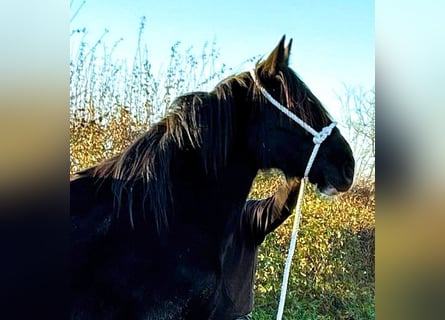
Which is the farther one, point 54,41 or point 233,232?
point 233,232

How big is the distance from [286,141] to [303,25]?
43 cm

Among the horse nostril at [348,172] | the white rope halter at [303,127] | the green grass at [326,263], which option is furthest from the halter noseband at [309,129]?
the green grass at [326,263]

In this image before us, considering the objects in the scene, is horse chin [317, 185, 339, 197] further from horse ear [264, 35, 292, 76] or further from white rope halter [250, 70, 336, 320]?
horse ear [264, 35, 292, 76]

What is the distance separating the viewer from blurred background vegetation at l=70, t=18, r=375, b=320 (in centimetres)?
185

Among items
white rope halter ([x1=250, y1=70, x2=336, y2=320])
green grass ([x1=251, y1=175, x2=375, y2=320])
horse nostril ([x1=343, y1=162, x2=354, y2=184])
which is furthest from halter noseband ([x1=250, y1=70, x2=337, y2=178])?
green grass ([x1=251, y1=175, x2=375, y2=320])

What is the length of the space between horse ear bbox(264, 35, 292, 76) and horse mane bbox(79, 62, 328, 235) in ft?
0.07

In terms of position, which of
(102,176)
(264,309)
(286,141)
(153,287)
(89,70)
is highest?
(89,70)

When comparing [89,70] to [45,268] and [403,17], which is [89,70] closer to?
[45,268]

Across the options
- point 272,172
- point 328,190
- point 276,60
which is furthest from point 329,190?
point 276,60

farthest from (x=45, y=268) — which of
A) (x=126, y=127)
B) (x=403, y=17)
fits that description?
(x=403, y=17)

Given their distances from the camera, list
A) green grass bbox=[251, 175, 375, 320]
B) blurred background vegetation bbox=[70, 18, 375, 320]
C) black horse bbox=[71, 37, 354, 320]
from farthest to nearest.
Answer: green grass bbox=[251, 175, 375, 320] → blurred background vegetation bbox=[70, 18, 375, 320] → black horse bbox=[71, 37, 354, 320]

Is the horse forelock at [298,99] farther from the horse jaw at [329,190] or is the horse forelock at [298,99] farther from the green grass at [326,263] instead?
the green grass at [326,263]

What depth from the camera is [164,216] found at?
175 cm

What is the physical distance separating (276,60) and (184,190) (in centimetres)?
50
